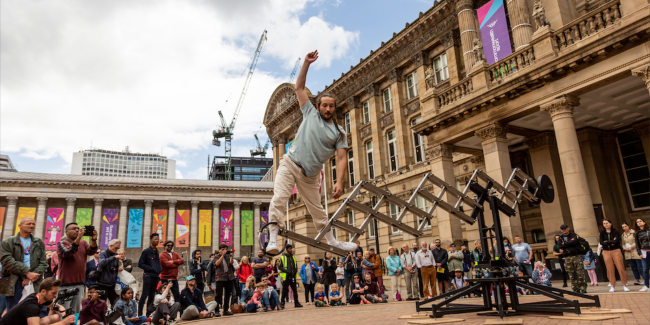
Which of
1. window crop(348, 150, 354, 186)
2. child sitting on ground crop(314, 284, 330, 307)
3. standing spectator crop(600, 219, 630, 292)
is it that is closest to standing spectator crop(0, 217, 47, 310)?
child sitting on ground crop(314, 284, 330, 307)

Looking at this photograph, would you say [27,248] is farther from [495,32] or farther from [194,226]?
[194,226]

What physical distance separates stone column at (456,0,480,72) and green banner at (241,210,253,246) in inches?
1987

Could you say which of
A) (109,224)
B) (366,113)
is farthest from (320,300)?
(109,224)

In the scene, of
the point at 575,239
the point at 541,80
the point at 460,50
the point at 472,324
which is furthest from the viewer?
the point at 460,50

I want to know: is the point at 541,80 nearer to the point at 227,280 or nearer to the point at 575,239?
the point at 575,239

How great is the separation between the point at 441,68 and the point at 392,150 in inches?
266

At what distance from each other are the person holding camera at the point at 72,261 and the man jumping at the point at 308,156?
14.9 ft

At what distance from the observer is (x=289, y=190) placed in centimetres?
498

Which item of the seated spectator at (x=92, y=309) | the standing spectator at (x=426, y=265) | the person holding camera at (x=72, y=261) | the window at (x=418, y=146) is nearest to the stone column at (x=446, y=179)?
the standing spectator at (x=426, y=265)

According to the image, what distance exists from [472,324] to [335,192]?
302cm

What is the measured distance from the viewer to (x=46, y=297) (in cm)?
534

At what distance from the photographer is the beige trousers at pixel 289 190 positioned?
4.82 m

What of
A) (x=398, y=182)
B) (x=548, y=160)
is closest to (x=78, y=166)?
(x=398, y=182)

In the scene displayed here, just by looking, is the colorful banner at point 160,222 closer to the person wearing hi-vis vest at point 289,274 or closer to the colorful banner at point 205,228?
the colorful banner at point 205,228
